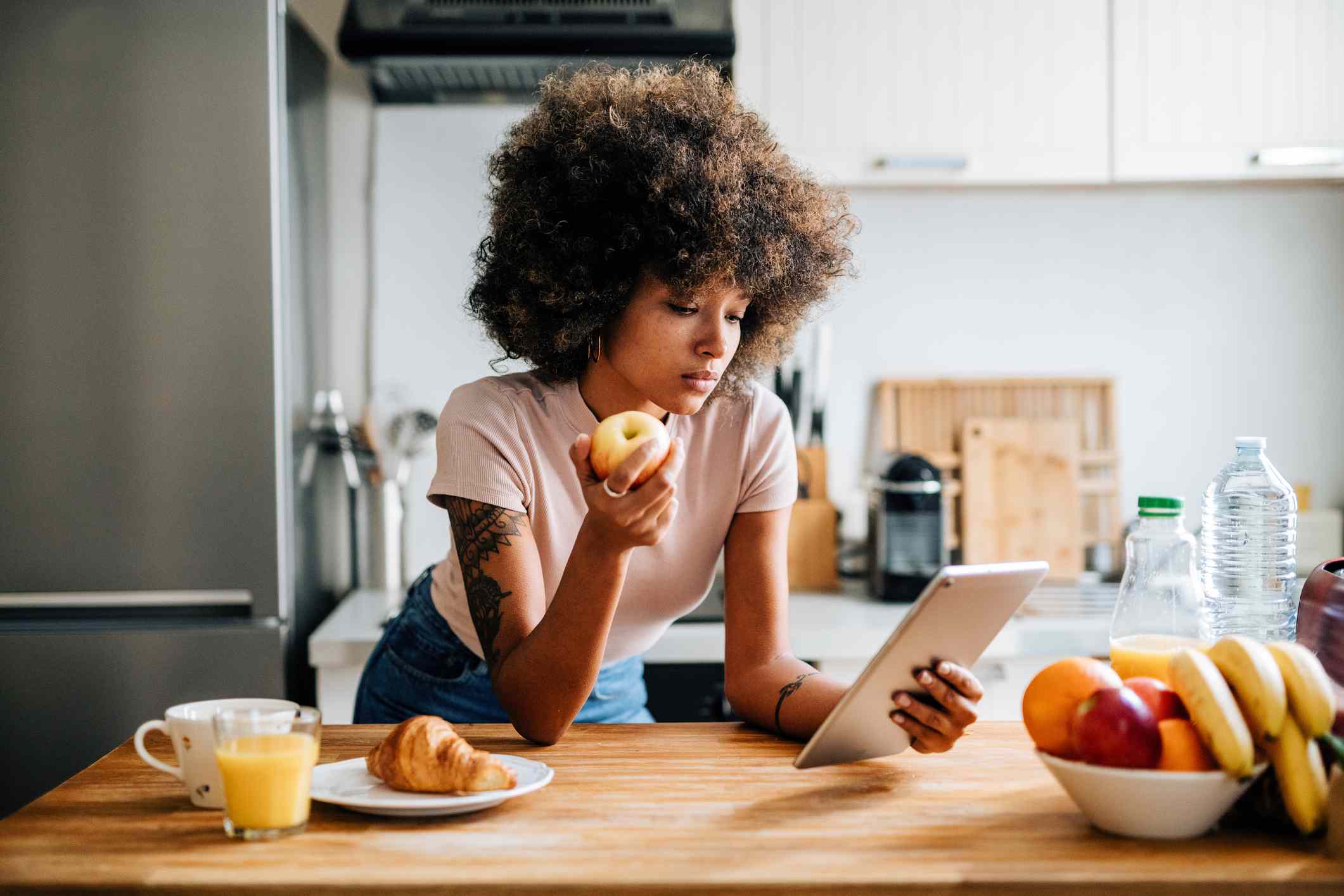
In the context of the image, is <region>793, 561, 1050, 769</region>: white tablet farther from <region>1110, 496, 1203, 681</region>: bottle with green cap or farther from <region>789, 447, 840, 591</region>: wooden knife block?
<region>789, 447, 840, 591</region>: wooden knife block

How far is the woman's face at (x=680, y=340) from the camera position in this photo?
1.19m

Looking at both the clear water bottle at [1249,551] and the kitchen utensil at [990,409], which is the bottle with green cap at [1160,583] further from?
the kitchen utensil at [990,409]

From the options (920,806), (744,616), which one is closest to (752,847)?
(920,806)

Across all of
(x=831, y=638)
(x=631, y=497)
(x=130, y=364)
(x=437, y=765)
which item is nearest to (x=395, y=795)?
(x=437, y=765)

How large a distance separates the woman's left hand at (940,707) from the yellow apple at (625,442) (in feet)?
0.90

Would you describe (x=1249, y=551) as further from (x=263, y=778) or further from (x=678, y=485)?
(x=263, y=778)

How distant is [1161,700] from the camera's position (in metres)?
0.82

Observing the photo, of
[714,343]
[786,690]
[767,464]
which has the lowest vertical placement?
[786,690]

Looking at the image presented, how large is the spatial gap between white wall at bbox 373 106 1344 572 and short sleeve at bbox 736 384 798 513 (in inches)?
46.3

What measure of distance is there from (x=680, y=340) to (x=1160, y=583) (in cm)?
56

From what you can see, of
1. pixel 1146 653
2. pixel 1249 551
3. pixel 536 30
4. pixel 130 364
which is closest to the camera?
pixel 1146 653

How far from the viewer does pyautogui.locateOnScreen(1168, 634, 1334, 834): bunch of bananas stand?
761 millimetres

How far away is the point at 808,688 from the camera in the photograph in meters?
1.12

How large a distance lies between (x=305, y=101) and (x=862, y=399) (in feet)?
4.35
